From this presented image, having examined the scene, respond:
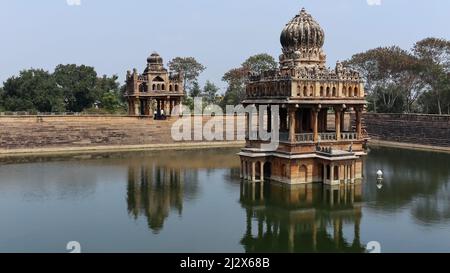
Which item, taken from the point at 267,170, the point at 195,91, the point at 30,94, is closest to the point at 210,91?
the point at 195,91

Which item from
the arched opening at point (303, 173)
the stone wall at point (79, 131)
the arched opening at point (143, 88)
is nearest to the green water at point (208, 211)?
the arched opening at point (303, 173)

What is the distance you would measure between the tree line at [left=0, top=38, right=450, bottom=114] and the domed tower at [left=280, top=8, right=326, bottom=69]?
2011 centimetres

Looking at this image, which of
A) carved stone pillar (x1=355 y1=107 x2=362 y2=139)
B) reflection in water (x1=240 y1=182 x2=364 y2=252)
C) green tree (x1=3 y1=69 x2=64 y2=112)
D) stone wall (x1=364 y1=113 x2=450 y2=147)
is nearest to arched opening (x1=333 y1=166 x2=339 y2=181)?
reflection in water (x1=240 y1=182 x2=364 y2=252)

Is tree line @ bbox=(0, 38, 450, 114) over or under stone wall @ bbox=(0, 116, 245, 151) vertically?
over

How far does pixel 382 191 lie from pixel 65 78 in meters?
35.2

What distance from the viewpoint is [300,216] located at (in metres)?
14.1

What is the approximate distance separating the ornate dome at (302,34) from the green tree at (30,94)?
26854 mm

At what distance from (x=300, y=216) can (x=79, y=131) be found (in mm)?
18808

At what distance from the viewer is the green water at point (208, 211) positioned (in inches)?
453

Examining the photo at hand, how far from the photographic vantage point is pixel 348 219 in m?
13.8

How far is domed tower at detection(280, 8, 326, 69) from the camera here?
19.2m

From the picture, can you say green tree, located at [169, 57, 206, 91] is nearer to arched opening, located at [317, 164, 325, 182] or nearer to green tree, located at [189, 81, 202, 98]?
green tree, located at [189, 81, 202, 98]

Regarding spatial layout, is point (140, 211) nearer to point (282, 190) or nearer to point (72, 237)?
point (72, 237)
